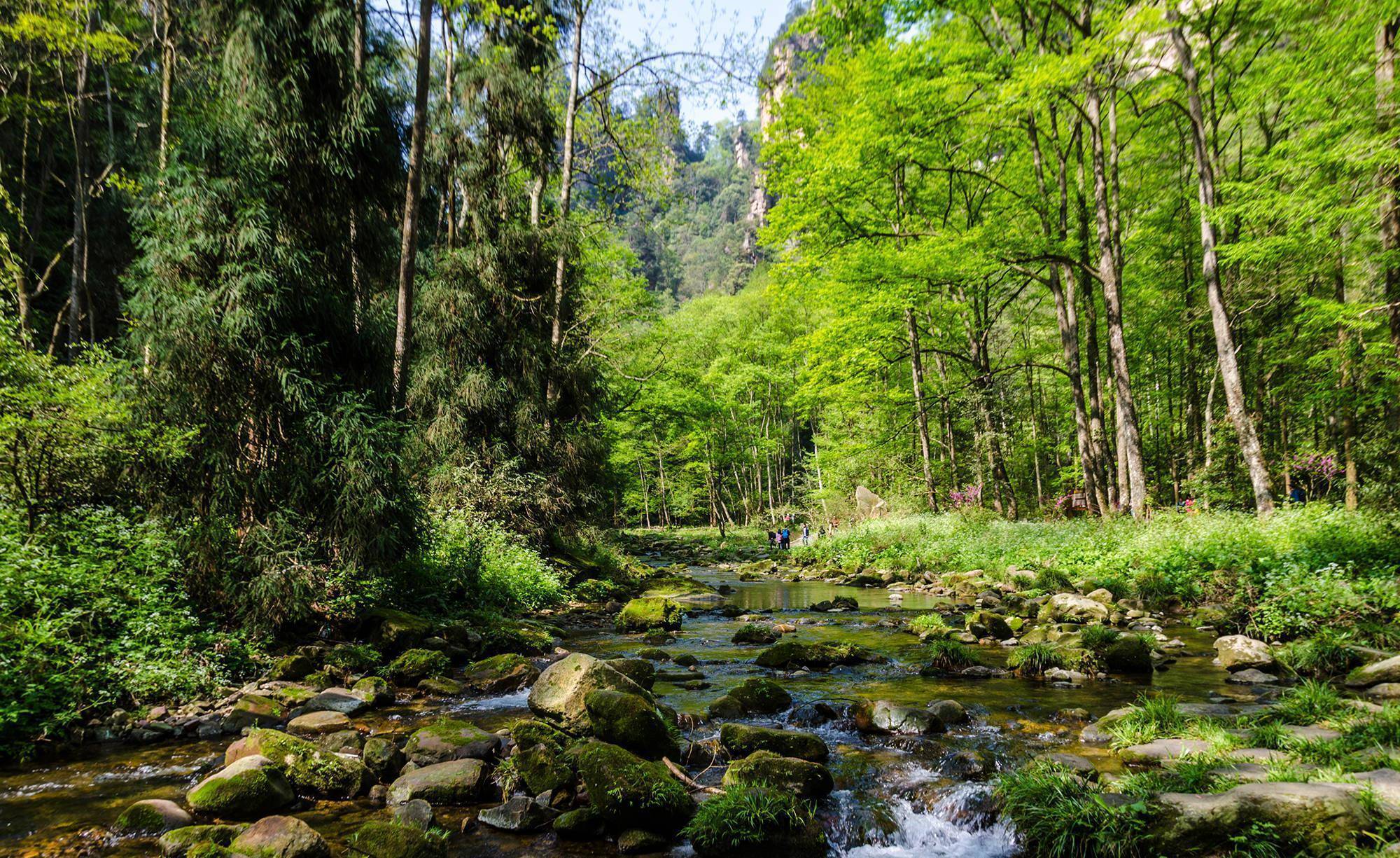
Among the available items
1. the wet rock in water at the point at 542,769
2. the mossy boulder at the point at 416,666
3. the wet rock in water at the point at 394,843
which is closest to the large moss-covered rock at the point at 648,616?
the mossy boulder at the point at 416,666

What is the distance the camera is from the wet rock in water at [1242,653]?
7.91 m

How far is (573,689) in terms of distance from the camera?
21.9 feet

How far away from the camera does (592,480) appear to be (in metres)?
18.6

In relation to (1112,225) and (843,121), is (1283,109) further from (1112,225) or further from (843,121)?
(843,121)

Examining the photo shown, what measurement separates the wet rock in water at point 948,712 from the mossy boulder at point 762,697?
168 cm

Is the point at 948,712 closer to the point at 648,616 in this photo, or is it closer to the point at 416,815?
the point at 416,815

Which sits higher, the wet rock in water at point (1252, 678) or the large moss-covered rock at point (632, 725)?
the large moss-covered rock at point (632, 725)

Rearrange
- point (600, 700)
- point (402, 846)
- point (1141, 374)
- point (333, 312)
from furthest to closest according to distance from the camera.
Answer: point (1141, 374), point (333, 312), point (600, 700), point (402, 846)

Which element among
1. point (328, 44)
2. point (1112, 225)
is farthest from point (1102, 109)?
point (328, 44)

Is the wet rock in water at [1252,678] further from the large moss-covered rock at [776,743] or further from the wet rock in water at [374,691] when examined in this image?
the wet rock in water at [374,691]

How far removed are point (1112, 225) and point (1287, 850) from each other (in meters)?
18.6

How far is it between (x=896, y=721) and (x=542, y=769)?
12.4 feet

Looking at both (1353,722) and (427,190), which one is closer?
(1353,722)

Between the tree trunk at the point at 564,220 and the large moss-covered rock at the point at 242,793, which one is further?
the tree trunk at the point at 564,220
